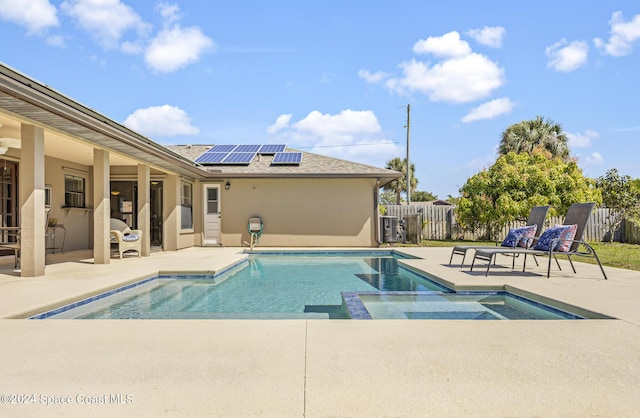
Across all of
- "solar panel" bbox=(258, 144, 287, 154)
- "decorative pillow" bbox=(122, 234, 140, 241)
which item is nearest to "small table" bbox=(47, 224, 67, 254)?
"decorative pillow" bbox=(122, 234, 140, 241)

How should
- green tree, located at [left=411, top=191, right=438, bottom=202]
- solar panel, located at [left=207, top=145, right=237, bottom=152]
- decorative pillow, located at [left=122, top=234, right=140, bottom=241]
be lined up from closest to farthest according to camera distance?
decorative pillow, located at [left=122, top=234, right=140, bottom=241] → solar panel, located at [left=207, top=145, right=237, bottom=152] → green tree, located at [left=411, top=191, right=438, bottom=202]

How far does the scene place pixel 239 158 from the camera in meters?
15.3

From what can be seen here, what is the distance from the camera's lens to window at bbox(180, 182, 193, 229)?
13.4 metres

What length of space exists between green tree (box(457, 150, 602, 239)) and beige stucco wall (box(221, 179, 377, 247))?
5.77 meters

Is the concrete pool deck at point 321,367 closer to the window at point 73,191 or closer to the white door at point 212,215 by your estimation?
the window at point 73,191

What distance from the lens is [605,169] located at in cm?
1831

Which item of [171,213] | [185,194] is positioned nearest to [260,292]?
[171,213]

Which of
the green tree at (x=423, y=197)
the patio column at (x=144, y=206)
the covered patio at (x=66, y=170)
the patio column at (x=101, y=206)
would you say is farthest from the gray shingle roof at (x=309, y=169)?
the green tree at (x=423, y=197)

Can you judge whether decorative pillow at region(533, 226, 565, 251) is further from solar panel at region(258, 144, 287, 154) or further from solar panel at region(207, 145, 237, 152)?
solar panel at region(207, 145, 237, 152)

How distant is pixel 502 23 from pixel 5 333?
1434 cm

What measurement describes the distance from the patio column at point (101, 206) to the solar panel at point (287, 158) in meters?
7.03

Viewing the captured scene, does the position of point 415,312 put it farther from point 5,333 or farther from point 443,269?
point 5,333

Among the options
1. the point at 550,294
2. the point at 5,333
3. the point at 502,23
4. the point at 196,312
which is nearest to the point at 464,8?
the point at 502,23

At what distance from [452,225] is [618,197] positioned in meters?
7.03
